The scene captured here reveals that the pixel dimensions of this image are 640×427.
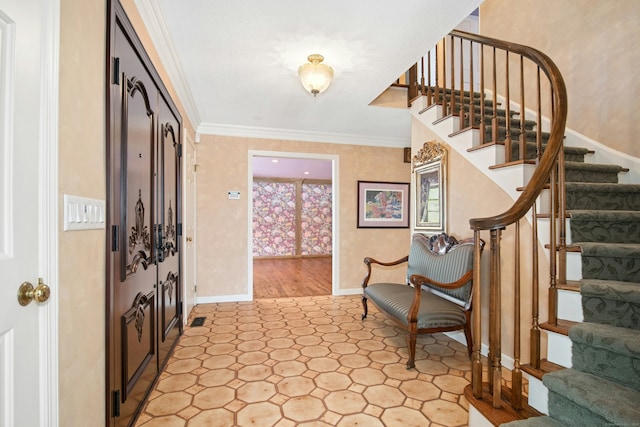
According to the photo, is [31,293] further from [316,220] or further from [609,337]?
[316,220]

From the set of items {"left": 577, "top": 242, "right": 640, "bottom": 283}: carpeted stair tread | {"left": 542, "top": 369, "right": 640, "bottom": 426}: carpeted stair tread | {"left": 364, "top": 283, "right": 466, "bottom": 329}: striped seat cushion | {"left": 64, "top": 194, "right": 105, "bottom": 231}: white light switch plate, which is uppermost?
{"left": 64, "top": 194, "right": 105, "bottom": 231}: white light switch plate

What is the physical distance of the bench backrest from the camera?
8.06 feet

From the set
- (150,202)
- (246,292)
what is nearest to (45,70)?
(150,202)

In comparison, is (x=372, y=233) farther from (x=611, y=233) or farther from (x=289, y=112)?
(x=611, y=233)

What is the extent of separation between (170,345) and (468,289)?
2.57 m

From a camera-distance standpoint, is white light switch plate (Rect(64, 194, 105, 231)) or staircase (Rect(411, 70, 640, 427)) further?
staircase (Rect(411, 70, 640, 427))

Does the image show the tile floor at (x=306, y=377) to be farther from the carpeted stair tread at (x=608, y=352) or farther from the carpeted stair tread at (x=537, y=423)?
the carpeted stair tread at (x=608, y=352)

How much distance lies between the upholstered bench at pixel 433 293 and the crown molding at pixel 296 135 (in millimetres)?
1952

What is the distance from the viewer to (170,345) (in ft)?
7.99

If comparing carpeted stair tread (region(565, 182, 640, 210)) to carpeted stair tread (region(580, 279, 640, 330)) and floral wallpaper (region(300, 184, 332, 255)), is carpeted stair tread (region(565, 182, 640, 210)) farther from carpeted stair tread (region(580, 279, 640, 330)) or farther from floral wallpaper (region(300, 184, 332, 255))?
floral wallpaper (region(300, 184, 332, 255))

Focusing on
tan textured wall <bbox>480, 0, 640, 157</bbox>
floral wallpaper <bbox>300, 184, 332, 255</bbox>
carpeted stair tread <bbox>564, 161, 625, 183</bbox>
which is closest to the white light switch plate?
carpeted stair tread <bbox>564, 161, 625, 183</bbox>

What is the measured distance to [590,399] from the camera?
42.4 inches

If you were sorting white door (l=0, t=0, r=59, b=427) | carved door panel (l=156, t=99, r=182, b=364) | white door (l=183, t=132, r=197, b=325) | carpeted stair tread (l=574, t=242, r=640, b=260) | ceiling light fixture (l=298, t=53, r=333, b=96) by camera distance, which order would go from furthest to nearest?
white door (l=183, t=132, r=197, b=325), ceiling light fixture (l=298, t=53, r=333, b=96), carved door panel (l=156, t=99, r=182, b=364), carpeted stair tread (l=574, t=242, r=640, b=260), white door (l=0, t=0, r=59, b=427)

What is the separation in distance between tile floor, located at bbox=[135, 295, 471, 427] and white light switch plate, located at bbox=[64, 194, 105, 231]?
1230mm
